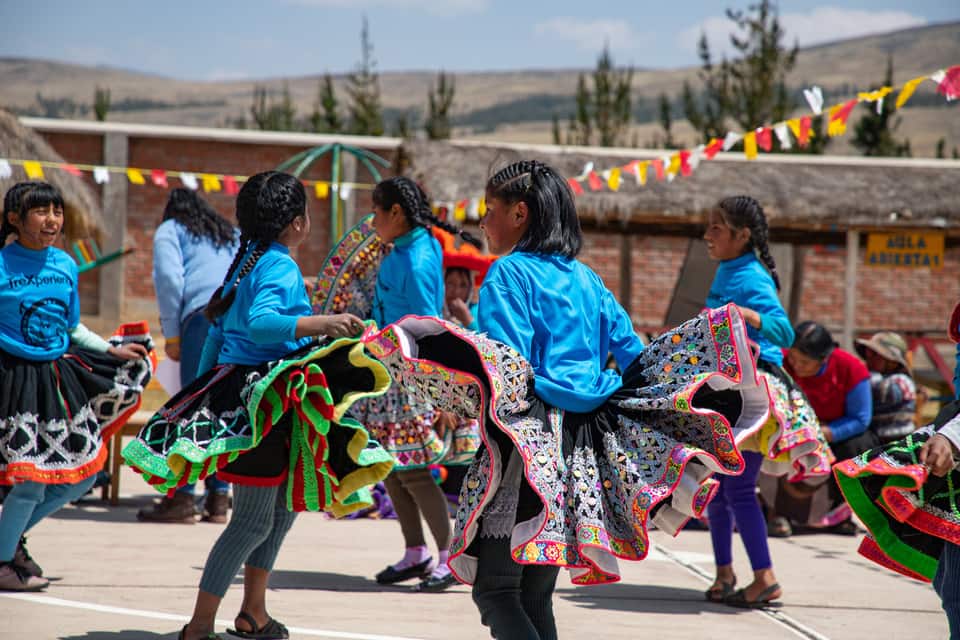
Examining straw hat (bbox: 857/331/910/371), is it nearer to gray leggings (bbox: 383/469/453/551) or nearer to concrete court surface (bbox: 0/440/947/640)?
concrete court surface (bbox: 0/440/947/640)

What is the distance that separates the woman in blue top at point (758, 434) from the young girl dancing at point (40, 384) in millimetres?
2691

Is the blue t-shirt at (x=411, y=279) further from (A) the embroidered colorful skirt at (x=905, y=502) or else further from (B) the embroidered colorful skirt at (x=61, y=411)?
(A) the embroidered colorful skirt at (x=905, y=502)

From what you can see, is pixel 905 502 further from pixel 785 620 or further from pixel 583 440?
pixel 785 620

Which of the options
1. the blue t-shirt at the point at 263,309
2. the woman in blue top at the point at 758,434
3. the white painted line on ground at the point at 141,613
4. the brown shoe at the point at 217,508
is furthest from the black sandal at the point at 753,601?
the brown shoe at the point at 217,508

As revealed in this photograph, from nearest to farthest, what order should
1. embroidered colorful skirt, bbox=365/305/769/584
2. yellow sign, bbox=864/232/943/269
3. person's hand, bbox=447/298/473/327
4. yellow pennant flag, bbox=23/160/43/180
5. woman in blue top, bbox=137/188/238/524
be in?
embroidered colorful skirt, bbox=365/305/769/584 → person's hand, bbox=447/298/473/327 → woman in blue top, bbox=137/188/238/524 → yellow pennant flag, bbox=23/160/43/180 → yellow sign, bbox=864/232/943/269

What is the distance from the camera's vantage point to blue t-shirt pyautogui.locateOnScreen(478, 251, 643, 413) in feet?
10.6

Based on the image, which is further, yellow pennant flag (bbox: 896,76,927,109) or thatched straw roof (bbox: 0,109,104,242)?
thatched straw roof (bbox: 0,109,104,242)

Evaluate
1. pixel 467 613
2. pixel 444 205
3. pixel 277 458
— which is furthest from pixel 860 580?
pixel 444 205

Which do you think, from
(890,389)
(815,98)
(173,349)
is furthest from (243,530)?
(890,389)

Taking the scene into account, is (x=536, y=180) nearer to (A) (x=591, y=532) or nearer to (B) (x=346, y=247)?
(A) (x=591, y=532)

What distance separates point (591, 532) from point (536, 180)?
999mm

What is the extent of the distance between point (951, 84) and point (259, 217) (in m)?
4.54

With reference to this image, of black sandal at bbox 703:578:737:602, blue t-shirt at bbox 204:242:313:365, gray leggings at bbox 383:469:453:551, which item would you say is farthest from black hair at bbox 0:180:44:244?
black sandal at bbox 703:578:737:602

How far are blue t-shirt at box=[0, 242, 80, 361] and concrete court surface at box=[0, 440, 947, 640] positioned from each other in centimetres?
99
